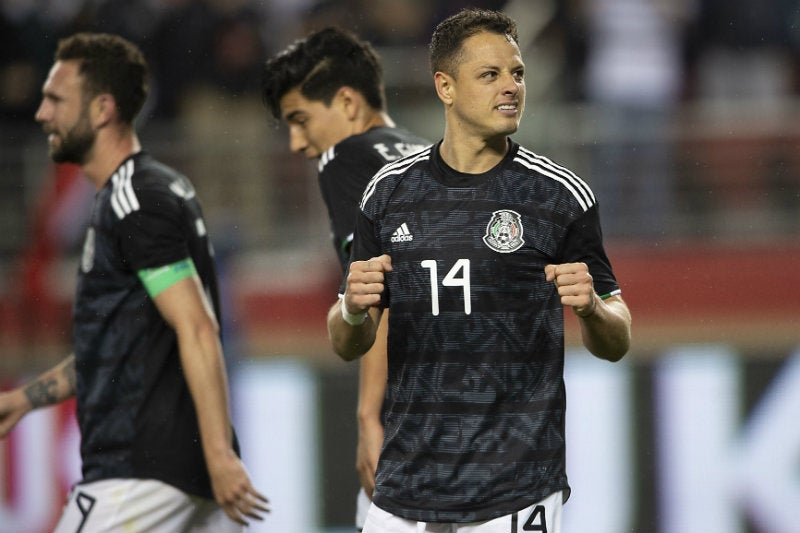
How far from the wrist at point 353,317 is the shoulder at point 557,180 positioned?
59 cm

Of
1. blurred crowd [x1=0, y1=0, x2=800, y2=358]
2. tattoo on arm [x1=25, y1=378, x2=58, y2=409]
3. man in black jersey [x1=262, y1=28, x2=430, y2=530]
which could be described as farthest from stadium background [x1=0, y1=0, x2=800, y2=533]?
man in black jersey [x1=262, y1=28, x2=430, y2=530]

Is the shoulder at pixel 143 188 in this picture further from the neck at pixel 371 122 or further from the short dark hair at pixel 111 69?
the neck at pixel 371 122

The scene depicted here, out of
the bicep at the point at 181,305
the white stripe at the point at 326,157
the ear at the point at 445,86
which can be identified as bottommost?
the bicep at the point at 181,305

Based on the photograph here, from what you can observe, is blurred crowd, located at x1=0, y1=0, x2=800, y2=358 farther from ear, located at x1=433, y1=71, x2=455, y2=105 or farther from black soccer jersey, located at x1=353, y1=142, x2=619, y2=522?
black soccer jersey, located at x1=353, y1=142, x2=619, y2=522

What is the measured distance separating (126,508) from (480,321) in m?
1.54

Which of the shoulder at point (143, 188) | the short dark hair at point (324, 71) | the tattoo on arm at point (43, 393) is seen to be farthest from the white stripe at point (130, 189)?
the tattoo on arm at point (43, 393)

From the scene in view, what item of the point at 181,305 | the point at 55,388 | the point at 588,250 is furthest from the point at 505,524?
the point at 55,388

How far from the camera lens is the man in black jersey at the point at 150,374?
4.77m

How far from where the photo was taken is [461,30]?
13.6ft

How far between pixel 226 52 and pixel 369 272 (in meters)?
6.76

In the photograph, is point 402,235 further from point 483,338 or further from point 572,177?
point 572,177

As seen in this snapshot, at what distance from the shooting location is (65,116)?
5168 millimetres

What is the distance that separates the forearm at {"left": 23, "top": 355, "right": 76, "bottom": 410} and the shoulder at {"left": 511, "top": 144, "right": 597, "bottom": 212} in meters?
2.00

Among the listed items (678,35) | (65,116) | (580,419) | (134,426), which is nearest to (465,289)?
(134,426)
